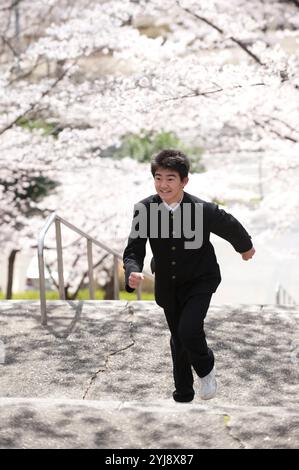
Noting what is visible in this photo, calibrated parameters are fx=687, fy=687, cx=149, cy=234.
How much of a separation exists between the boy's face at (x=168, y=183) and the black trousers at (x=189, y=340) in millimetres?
610

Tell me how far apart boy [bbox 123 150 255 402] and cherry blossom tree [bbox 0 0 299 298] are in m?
4.21

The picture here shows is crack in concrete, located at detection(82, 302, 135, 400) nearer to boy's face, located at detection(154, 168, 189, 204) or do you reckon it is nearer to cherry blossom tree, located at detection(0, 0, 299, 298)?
boy's face, located at detection(154, 168, 189, 204)

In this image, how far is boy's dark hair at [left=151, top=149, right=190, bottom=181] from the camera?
148 inches

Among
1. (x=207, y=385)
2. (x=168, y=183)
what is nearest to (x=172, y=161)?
(x=168, y=183)

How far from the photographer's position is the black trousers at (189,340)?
153 inches

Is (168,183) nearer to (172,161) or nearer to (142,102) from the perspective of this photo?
(172,161)

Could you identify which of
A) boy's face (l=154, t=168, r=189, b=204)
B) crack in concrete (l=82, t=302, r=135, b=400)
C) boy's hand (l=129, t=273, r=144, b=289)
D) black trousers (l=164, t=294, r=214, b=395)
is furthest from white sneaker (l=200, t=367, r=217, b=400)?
boy's face (l=154, t=168, r=189, b=204)

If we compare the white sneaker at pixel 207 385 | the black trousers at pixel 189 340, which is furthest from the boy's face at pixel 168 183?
the white sneaker at pixel 207 385

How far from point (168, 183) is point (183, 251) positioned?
1.36ft

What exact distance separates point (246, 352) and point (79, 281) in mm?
12517

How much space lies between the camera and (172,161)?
3742 mm

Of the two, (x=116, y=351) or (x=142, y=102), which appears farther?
(x=142, y=102)

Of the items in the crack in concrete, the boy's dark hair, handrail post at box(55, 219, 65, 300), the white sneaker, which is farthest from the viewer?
handrail post at box(55, 219, 65, 300)
